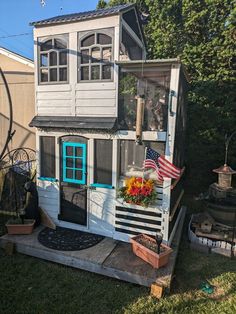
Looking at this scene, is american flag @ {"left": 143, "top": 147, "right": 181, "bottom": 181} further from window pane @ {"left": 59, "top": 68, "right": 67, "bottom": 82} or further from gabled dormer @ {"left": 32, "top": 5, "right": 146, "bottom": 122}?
window pane @ {"left": 59, "top": 68, "right": 67, "bottom": 82}

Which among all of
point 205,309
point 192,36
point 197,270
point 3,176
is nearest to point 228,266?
point 197,270

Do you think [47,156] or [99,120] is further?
[47,156]

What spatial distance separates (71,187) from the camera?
5820mm

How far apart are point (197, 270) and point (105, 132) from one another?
3.31 m

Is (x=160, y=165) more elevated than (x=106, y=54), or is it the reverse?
(x=106, y=54)

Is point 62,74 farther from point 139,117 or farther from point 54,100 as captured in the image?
point 139,117

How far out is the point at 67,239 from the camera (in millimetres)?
5406

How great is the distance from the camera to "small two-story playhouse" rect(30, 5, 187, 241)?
4.91 metres

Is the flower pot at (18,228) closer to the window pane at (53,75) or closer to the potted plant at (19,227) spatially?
the potted plant at (19,227)

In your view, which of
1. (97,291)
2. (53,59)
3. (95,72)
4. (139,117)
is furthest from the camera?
(53,59)

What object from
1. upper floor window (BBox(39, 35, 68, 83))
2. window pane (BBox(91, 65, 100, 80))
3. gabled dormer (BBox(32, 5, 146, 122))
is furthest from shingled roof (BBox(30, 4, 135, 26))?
window pane (BBox(91, 65, 100, 80))

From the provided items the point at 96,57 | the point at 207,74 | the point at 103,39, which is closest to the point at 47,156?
the point at 96,57

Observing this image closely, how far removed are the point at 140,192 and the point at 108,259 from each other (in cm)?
141

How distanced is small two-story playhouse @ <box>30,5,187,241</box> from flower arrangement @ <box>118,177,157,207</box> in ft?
0.54
